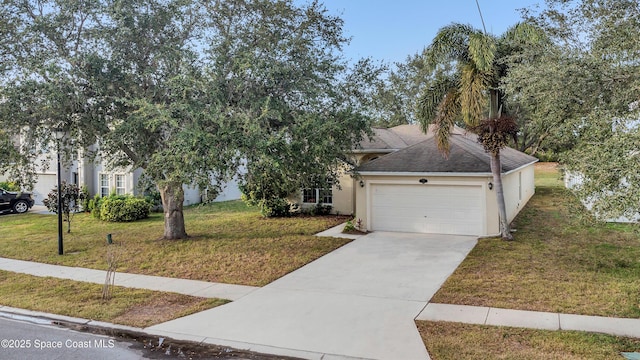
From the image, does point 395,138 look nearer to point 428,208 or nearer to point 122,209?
point 428,208

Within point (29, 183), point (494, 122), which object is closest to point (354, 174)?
point (494, 122)

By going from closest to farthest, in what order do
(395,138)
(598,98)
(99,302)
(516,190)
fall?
1. (598,98)
2. (99,302)
3. (516,190)
4. (395,138)

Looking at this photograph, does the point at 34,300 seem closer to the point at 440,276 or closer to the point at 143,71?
the point at 143,71

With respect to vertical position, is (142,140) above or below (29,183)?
above

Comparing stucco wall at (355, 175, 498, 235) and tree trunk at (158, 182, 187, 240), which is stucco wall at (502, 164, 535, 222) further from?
tree trunk at (158, 182, 187, 240)

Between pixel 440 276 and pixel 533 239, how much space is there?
18.6ft

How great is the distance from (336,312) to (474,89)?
27.2ft

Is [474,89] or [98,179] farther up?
[474,89]

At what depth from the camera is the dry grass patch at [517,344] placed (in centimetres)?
576

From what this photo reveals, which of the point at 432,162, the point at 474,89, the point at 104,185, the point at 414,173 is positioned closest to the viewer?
the point at 474,89

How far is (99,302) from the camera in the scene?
8461mm

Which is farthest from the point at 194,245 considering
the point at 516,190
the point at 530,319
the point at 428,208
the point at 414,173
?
the point at 516,190

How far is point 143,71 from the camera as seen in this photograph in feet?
39.2

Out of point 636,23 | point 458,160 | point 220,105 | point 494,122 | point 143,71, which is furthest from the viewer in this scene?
point 458,160
